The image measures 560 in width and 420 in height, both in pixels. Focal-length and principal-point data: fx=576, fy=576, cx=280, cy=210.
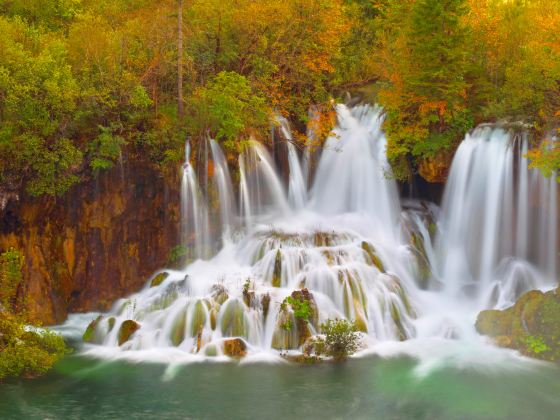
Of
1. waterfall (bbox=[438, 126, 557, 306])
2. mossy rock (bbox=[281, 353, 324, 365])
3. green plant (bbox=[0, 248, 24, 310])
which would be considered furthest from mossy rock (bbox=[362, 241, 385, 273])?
green plant (bbox=[0, 248, 24, 310])

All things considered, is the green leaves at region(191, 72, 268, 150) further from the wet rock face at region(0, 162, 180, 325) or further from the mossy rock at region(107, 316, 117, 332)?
the mossy rock at region(107, 316, 117, 332)

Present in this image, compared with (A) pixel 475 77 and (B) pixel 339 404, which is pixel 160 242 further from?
(A) pixel 475 77

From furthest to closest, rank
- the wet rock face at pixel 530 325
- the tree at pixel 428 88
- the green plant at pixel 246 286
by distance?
the tree at pixel 428 88, the green plant at pixel 246 286, the wet rock face at pixel 530 325

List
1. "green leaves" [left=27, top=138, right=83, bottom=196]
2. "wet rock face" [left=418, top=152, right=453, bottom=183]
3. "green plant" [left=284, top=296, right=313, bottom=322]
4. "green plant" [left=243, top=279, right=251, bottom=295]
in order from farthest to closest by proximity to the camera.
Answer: "wet rock face" [left=418, top=152, right=453, bottom=183], "green leaves" [left=27, top=138, right=83, bottom=196], "green plant" [left=243, top=279, right=251, bottom=295], "green plant" [left=284, top=296, right=313, bottom=322]

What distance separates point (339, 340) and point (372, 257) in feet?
14.7

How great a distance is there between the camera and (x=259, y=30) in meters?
25.8

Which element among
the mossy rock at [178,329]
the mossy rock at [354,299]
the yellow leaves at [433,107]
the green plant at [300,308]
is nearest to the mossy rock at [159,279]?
the mossy rock at [178,329]

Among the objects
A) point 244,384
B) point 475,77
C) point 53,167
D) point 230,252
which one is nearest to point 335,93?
point 475,77

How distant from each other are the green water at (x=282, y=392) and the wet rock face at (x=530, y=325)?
37.7 inches

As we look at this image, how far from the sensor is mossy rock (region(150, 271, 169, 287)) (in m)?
19.2

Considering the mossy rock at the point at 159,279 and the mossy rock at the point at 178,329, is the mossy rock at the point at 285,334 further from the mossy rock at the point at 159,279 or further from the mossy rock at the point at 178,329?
the mossy rock at the point at 159,279

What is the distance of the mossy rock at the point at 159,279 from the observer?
19.2m

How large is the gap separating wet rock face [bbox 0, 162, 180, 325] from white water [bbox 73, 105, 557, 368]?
0.85 m

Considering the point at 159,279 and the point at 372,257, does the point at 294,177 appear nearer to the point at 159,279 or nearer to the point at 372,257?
the point at 372,257
